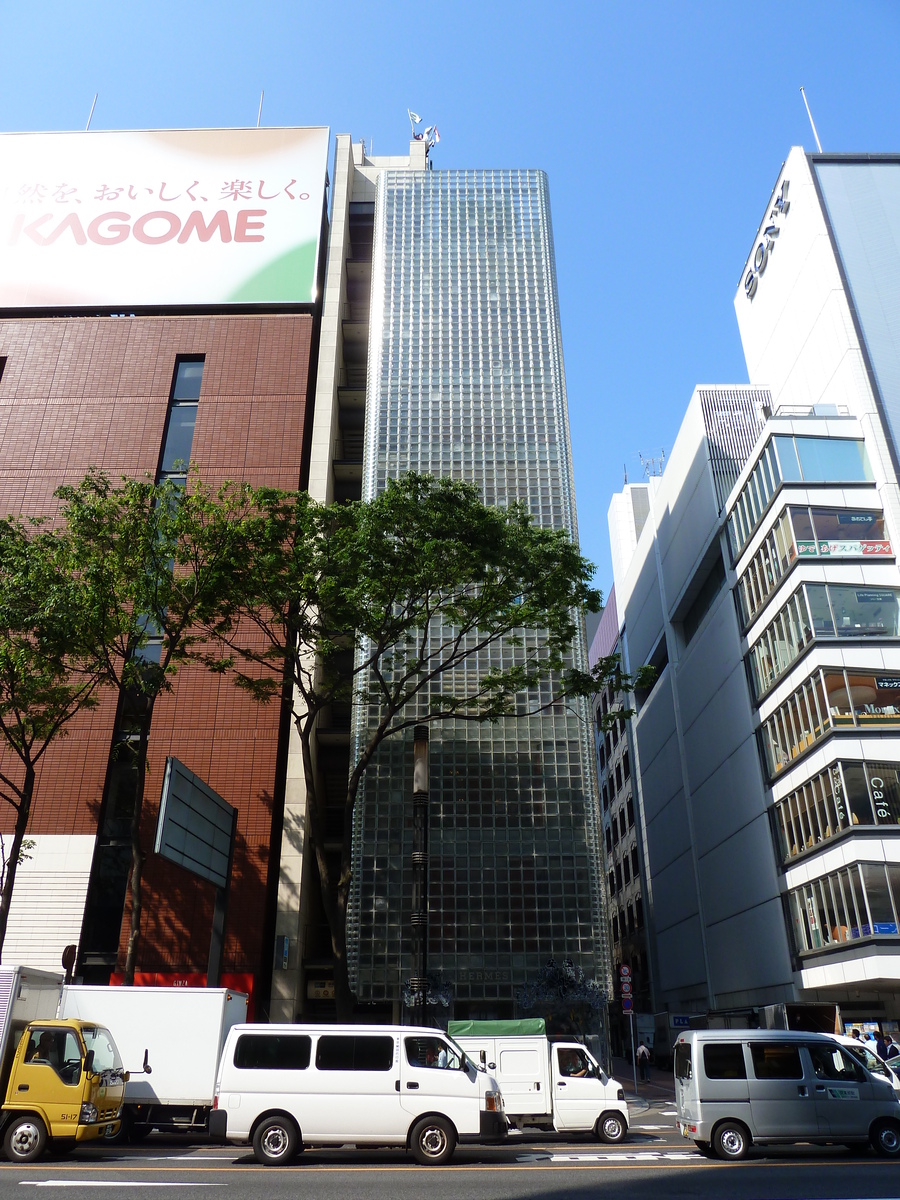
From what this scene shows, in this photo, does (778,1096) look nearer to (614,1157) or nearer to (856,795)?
(614,1157)

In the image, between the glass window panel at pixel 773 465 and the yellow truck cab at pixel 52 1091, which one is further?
the glass window panel at pixel 773 465

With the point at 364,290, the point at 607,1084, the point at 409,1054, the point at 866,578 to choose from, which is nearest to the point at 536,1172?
the point at 409,1054

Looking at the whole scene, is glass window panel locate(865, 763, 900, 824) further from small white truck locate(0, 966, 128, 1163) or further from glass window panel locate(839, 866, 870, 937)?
small white truck locate(0, 966, 128, 1163)

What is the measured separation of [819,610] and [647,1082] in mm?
21113

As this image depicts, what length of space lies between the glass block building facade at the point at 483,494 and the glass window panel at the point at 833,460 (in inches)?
341

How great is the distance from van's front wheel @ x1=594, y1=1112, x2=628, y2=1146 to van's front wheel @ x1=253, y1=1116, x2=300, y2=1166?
22.0 feet

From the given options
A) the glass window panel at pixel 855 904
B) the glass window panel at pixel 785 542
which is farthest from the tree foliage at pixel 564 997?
the glass window panel at pixel 785 542

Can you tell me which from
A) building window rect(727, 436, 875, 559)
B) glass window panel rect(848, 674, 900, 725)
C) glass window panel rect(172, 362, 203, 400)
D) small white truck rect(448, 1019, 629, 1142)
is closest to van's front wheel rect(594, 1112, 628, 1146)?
small white truck rect(448, 1019, 629, 1142)

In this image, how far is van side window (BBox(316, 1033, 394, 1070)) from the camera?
13.6 meters

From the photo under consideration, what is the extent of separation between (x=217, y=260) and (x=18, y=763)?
24011mm

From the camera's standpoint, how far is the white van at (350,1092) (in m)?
13.1

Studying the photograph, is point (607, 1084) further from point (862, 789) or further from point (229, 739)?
point (229, 739)

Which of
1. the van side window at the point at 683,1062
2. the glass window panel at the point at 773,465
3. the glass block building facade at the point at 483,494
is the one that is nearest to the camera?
the van side window at the point at 683,1062

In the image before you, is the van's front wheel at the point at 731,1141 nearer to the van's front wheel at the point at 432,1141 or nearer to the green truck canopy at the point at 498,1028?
the van's front wheel at the point at 432,1141
